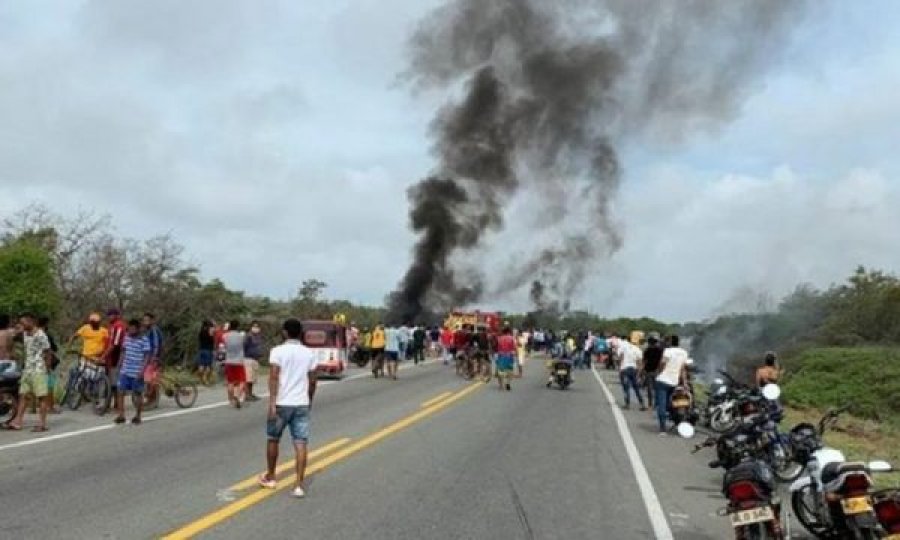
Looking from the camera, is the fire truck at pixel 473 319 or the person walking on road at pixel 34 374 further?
the fire truck at pixel 473 319

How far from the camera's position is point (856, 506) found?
6570 millimetres

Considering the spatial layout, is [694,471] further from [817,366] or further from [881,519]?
[817,366]

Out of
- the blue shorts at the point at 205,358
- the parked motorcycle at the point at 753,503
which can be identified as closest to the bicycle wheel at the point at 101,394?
the blue shorts at the point at 205,358

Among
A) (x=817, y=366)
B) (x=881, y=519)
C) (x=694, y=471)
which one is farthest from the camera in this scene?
(x=817, y=366)

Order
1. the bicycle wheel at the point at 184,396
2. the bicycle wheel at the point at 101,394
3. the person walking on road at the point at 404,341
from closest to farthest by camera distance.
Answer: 1. the bicycle wheel at the point at 101,394
2. the bicycle wheel at the point at 184,396
3. the person walking on road at the point at 404,341

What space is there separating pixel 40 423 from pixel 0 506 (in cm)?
657

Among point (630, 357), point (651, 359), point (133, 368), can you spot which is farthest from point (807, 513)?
point (630, 357)

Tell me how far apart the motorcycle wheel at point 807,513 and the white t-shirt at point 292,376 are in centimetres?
465

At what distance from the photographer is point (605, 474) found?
1116cm

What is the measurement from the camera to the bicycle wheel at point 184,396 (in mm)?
18342

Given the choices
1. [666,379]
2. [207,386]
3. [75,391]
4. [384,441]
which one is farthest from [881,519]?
[207,386]

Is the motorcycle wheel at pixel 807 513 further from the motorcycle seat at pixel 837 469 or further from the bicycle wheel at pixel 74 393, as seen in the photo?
Answer: the bicycle wheel at pixel 74 393

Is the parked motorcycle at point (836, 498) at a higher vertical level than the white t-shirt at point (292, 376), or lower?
lower

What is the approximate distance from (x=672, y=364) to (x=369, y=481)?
855 cm
